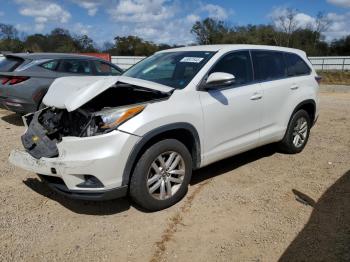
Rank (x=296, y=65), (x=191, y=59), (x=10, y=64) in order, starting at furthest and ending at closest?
1. (x=10, y=64)
2. (x=296, y=65)
3. (x=191, y=59)

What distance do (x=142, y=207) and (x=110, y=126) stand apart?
1.01 m

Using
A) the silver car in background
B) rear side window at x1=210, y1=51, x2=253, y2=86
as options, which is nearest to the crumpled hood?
rear side window at x1=210, y1=51, x2=253, y2=86

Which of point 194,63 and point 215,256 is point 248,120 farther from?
point 215,256

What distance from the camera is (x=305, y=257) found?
337cm

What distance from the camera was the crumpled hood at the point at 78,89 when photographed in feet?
12.7

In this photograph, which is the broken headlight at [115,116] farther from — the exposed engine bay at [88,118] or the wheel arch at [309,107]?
the wheel arch at [309,107]

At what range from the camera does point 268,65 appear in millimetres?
5602

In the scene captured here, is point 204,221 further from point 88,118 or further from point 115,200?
point 88,118

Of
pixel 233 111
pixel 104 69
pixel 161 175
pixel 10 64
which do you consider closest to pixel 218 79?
pixel 233 111

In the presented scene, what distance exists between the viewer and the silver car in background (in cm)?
779

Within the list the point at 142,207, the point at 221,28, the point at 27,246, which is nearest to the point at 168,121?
the point at 142,207

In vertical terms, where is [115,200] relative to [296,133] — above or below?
below

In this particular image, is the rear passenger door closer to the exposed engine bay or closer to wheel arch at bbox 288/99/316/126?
wheel arch at bbox 288/99/316/126

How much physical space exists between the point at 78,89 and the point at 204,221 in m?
1.88
